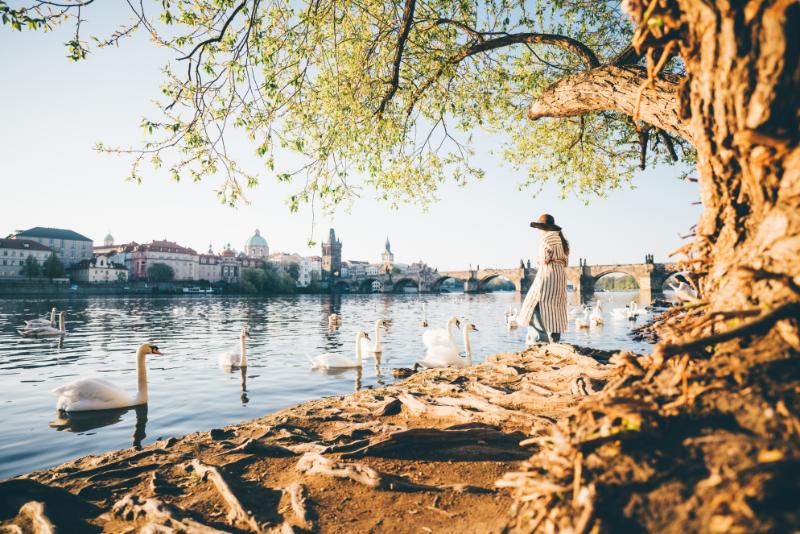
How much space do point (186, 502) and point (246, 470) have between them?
68cm

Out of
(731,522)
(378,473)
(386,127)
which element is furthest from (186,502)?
(386,127)

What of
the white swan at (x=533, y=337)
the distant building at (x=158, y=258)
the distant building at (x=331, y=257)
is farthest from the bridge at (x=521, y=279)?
the white swan at (x=533, y=337)

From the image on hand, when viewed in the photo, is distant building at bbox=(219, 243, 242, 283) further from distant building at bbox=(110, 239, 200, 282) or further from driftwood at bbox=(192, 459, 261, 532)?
driftwood at bbox=(192, 459, 261, 532)

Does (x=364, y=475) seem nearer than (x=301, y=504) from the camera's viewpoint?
No

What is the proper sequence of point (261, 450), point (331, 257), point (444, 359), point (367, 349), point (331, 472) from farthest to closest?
point (331, 257), point (367, 349), point (444, 359), point (261, 450), point (331, 472)

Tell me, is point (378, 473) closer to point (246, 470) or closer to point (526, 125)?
point (246, 470)

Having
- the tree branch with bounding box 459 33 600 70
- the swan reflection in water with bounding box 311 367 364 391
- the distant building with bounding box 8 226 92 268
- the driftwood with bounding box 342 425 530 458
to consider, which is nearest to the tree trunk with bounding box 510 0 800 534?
the driftwood with bounding box 342 425 530 458

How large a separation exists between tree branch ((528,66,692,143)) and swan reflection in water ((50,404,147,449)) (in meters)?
8.00

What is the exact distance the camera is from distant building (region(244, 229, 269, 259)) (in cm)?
17462

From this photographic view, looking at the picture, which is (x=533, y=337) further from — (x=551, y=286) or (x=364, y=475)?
(x=364, y=475)

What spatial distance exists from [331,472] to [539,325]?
5981mm

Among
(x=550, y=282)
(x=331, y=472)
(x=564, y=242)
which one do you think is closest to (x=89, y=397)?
(x=331, y=472)

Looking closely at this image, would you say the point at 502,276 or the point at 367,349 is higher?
the point at 502,276

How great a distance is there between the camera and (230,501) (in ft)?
9.92
